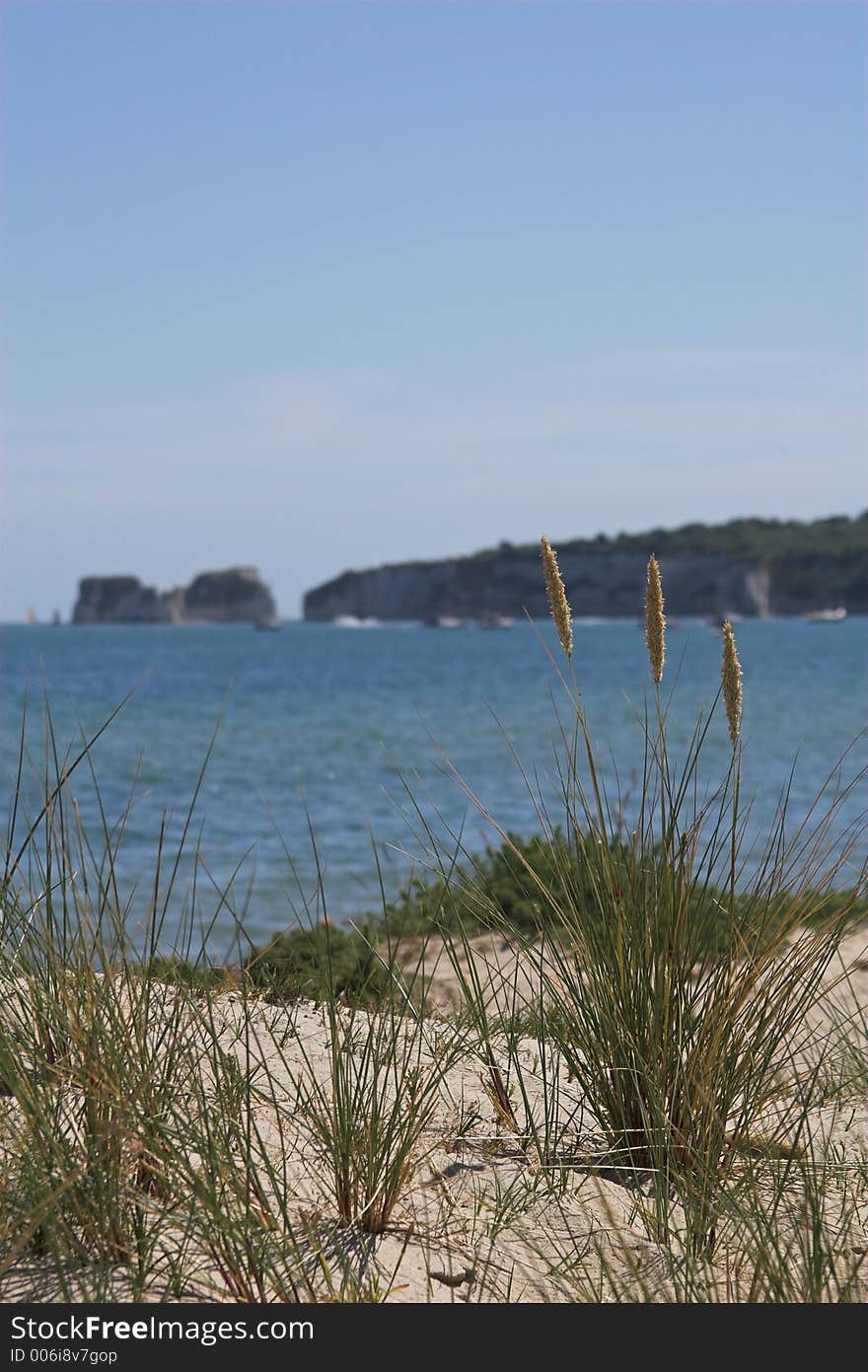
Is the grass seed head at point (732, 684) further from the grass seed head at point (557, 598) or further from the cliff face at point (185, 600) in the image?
the cliff face at point (185, 600)

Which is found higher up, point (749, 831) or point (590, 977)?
point (590, 977)

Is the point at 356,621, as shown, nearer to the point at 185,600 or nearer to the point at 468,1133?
the point at 185,600

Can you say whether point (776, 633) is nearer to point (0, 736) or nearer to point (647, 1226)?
point (0, 736)

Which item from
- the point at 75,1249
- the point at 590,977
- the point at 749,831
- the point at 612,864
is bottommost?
the point at 749,831

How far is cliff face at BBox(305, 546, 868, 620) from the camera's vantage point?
82062mm

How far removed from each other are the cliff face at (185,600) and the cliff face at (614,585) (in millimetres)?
18641

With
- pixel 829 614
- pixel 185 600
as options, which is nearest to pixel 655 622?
pixel 829 614

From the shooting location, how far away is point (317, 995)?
3064 millimetres

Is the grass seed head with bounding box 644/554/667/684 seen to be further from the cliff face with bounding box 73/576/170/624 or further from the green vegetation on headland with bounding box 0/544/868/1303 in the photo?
the cliff face with bounding box 73/576/170/624

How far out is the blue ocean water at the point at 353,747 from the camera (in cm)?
839

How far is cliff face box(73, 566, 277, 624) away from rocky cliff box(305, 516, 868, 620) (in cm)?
2951

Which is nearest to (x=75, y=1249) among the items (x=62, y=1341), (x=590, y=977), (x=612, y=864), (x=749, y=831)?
(x=62, y=1341)

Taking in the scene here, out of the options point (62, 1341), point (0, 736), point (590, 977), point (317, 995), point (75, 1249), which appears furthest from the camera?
point (0, 736)

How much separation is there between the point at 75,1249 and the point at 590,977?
1107mm
